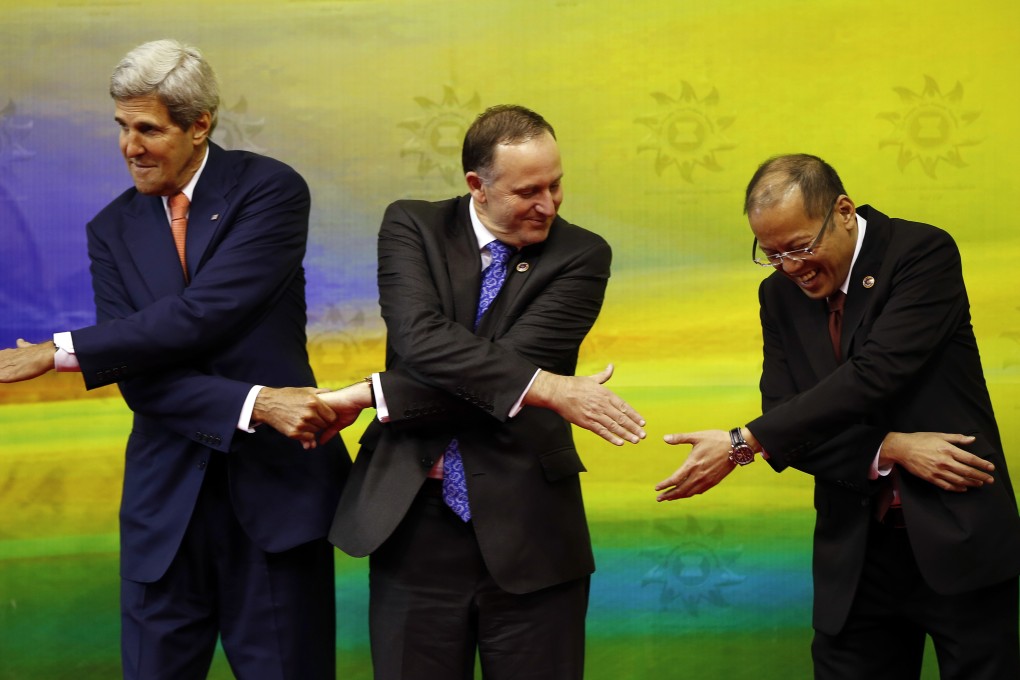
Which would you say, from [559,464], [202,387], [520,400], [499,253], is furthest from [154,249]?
[559,464]

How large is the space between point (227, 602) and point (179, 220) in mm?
854

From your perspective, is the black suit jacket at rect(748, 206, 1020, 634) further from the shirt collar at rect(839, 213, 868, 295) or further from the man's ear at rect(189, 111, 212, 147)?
the man's ear at rect(189, 111, 212, 147)

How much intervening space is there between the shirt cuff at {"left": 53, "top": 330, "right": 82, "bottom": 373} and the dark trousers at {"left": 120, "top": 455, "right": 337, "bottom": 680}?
14.2 inches

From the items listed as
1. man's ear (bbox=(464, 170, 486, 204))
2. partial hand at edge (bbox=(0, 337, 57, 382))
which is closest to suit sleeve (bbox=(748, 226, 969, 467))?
man's ear (bbox=(464, 170, 486, 204))

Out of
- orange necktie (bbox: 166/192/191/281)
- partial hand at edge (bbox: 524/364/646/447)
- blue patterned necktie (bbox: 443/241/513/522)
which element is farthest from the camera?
orange necktie (bbox: 166/192/191/281)

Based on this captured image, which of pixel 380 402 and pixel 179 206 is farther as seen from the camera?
pixel 179 206

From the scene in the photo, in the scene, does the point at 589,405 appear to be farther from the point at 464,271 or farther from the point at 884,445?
the point at 884,445

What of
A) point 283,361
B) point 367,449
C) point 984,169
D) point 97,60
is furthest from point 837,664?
point 97,60

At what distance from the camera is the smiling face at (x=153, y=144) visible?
294 centimetres

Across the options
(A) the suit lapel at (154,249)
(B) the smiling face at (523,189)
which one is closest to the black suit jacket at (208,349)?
(A) the suit lapel at (154,249)

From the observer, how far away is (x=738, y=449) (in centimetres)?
292

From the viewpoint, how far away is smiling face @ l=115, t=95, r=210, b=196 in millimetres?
2943

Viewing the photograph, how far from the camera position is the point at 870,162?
14.5 ft

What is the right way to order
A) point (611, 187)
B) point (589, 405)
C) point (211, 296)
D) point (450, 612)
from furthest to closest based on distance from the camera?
1. point (611, 187)
2. point (211, 296)
3. point (450, 612)
4. point (589, 405)
